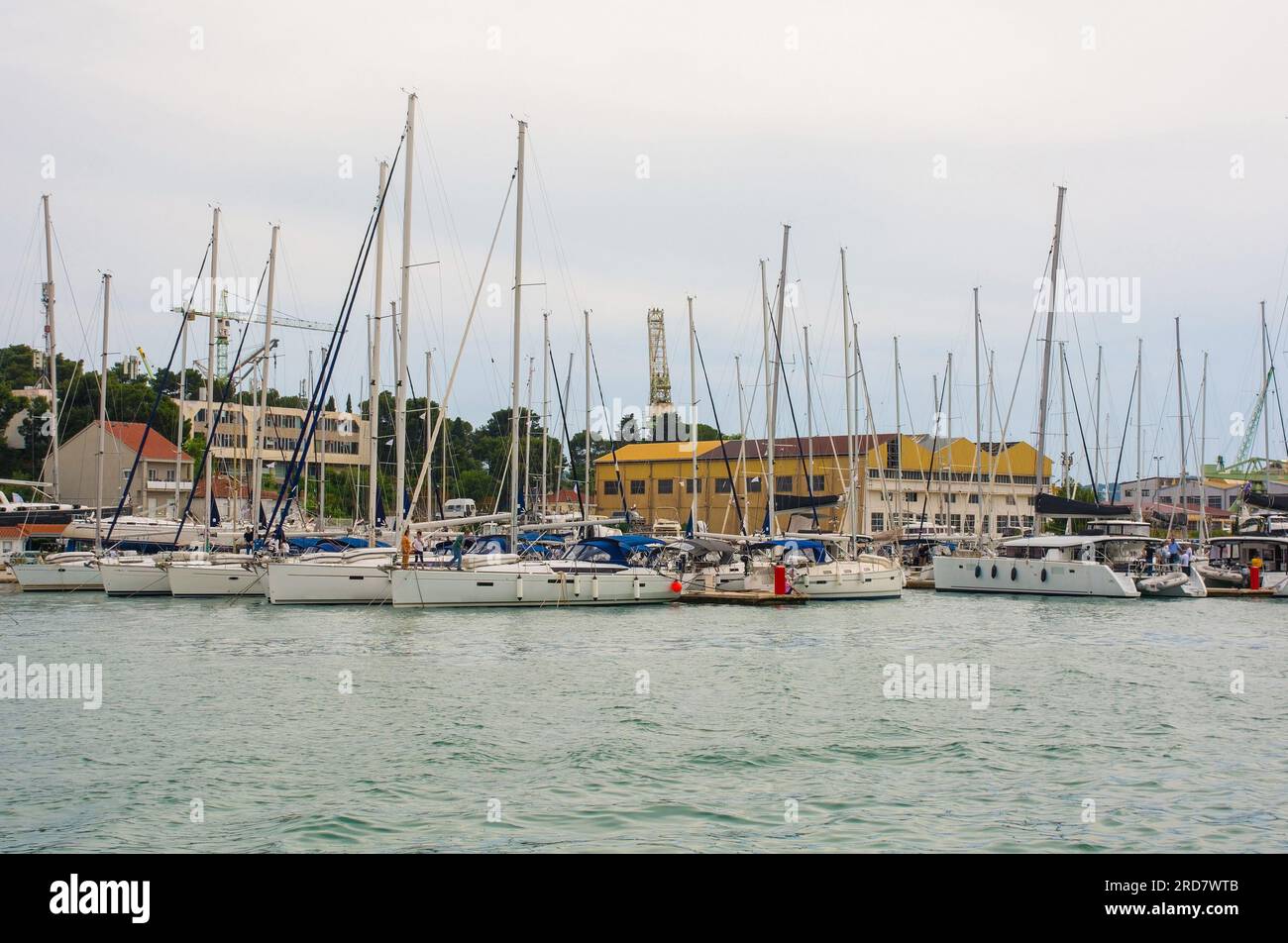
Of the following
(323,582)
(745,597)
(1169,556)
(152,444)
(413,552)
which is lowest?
(745,597)

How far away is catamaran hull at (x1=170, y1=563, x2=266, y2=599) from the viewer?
47.2m

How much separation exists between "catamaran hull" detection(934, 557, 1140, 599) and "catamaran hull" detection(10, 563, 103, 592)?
38788mm

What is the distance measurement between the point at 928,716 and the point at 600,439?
5007 inches

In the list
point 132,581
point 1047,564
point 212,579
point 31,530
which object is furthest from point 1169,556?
point 31,530

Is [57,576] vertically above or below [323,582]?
below

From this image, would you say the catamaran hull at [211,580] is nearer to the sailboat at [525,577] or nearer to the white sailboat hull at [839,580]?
the sailboat at [525,577]

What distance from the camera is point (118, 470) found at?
88188 millimetres

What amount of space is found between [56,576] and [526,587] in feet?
77.8

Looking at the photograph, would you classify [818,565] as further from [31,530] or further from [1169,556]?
[31,530]

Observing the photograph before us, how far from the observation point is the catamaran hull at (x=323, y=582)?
42500mm

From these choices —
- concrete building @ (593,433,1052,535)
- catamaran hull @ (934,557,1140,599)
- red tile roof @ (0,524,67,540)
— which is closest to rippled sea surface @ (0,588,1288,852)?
catamaran hull @ (934,557,1140,599)

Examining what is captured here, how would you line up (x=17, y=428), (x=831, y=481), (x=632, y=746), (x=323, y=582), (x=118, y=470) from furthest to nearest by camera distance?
(x=831, y=481) < (x=17, y=428) < (x=118, y=470) < (x=323, y=582) < (x=632, y=746)
